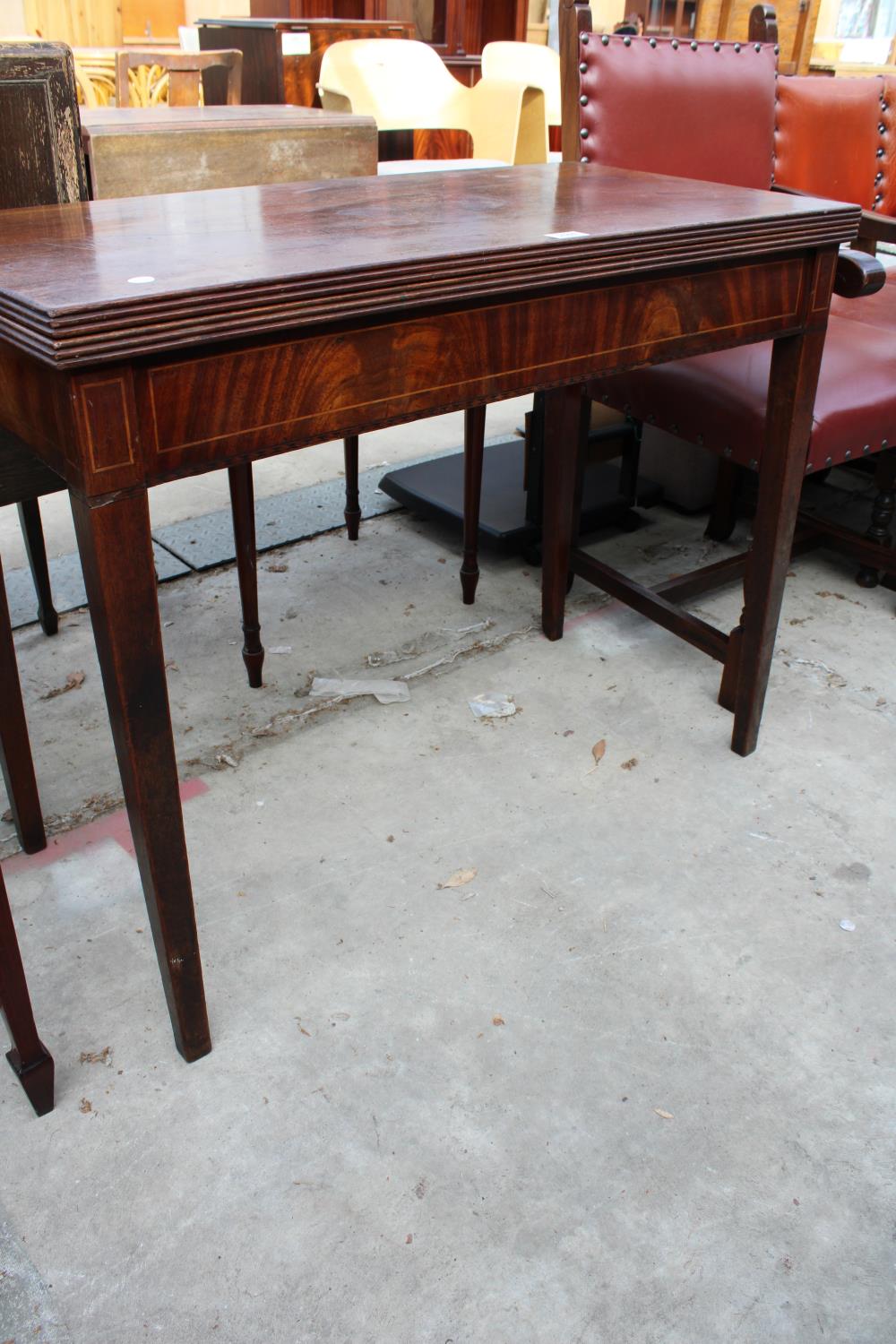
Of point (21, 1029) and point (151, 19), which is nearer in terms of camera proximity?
point (21, 1029)

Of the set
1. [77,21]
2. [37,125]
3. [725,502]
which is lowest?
[725,502]

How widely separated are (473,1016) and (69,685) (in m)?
1.02

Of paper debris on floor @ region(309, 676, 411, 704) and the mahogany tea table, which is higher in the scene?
the mahogany tea table

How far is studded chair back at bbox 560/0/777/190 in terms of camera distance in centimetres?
184

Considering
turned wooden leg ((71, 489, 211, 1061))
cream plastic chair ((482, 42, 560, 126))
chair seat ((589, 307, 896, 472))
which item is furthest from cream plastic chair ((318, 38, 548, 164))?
turned wooden leg ((71, 489, 211, 1061))

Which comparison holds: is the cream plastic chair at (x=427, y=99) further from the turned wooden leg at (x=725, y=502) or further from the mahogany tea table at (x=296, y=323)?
the mahogany tea table at (x=296, y=323)

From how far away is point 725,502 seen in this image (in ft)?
7.98

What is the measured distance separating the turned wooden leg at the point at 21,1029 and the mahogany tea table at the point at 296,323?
0.44 ft

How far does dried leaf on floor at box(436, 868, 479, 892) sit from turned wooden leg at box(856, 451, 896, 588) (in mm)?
1261

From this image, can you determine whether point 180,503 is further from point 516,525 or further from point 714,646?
point 714,646

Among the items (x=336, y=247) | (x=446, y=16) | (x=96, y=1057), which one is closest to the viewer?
(x=336, y=247)

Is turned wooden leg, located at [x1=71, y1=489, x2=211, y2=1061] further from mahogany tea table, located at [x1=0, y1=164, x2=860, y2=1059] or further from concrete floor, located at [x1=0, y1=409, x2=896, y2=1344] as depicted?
concrete floor, located at [x1=0, y1=409, x2=896, y2=1344]

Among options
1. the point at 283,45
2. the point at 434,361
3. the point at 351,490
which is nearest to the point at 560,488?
the point at 351,490

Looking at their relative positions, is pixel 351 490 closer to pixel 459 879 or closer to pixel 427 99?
pixel 459 879
